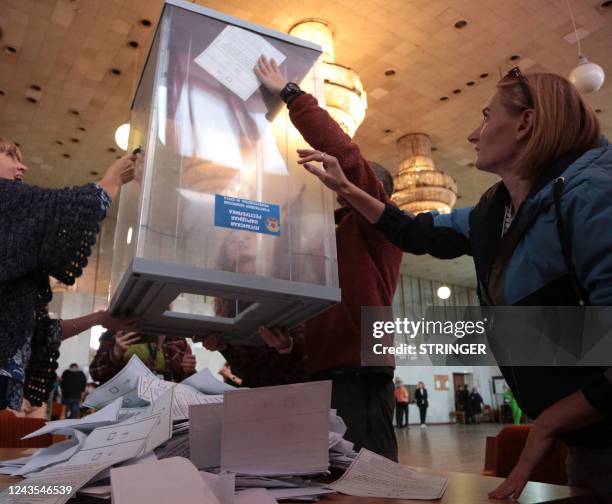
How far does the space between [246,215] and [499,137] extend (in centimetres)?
58

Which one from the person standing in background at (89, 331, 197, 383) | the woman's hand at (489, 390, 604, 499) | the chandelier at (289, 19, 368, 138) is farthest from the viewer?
the chandelier at (289, 19, 368, 138)

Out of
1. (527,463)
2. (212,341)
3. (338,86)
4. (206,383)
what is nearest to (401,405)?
(338,86)

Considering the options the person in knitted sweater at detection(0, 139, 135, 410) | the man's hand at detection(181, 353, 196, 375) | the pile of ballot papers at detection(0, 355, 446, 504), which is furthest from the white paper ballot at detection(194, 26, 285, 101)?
the man's hand at detection(181, 353, 196, 375)

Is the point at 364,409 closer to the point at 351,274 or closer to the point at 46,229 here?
the point at 351,274

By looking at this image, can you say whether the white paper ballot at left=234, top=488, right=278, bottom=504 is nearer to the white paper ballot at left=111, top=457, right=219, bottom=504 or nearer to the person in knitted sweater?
the white paper ballot at left=111, top=457, right=219, bottom=504

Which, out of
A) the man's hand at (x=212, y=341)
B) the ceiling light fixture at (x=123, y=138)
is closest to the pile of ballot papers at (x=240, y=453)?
the man's hand at (x=212, y=341)

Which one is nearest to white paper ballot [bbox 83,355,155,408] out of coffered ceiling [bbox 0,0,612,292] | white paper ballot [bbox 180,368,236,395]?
white paper ballot [bbox 180,368,236,395]

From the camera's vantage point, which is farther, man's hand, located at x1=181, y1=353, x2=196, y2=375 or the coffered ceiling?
the coffered ceiling

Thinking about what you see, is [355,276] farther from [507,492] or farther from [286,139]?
[507,492]

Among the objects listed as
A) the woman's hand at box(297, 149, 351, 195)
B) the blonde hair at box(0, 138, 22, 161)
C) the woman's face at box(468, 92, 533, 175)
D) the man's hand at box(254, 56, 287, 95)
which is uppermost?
the blonde hair at box(0, 138, 22, 161)

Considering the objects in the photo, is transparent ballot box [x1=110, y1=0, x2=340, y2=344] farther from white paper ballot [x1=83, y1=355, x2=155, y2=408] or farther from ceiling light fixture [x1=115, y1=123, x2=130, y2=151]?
ceiling light fixture [x1=115, y1=123, x2=130, y2=151]

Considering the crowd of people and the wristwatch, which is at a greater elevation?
the wristwatch

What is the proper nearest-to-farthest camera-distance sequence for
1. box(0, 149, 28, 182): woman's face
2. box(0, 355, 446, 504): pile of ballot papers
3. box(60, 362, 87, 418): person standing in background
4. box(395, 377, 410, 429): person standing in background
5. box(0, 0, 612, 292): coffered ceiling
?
1. box(0, 355, 446, 504): pile of ballot papers
2. box(0, 149, 28, 182): woman's face
3. box(0, 0, 612, 292): coffered ceiling
4. box(60, 362, 87, 418): person standing in background
5. box(395, 377, 410, 429): person standing in background

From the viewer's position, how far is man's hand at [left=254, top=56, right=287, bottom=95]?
43.0 inches
